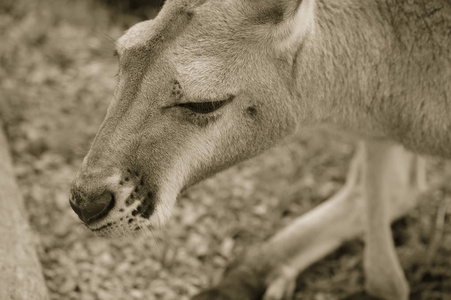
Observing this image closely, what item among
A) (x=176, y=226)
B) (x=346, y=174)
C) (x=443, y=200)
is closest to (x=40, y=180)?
(x=176, y=226)

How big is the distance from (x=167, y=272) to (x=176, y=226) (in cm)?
60

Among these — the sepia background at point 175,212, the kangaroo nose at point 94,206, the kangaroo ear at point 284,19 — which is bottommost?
the sepia background at point 175,212

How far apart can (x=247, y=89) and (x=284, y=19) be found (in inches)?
17.9

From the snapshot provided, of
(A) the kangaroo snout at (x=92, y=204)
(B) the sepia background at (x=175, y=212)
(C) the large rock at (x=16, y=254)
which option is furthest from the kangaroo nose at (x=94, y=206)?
(B) the sepia background at (x=175, y=212)

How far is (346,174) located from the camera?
20.4ft

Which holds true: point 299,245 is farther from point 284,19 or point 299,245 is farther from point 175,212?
point 284,19

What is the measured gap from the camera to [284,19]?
10.4 feet

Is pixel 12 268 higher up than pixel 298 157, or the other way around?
pixel 12 268

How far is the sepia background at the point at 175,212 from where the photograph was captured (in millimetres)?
4707

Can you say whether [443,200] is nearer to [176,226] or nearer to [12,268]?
[176,226]

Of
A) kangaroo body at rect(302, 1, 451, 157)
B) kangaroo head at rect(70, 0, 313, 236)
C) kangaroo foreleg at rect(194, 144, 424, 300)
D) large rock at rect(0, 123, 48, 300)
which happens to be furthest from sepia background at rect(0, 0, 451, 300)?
kangaroo head at rect(70, 0, 313, 236)

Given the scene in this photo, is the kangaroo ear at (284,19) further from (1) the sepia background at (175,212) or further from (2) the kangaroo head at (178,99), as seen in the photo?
(1) the sepia background at (175,212)

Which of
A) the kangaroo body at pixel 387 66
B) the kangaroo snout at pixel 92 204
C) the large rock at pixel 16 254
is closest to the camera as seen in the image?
the kangaroo snout at pixel 92 204

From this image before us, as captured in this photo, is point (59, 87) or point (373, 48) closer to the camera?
point (373, 48)
